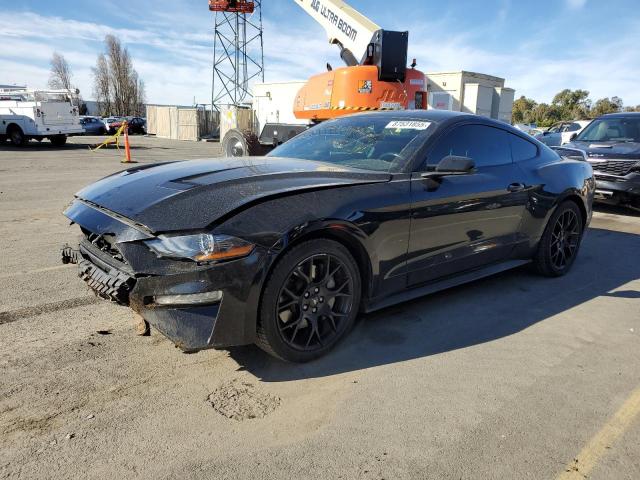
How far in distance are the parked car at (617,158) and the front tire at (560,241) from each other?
3.58 metres

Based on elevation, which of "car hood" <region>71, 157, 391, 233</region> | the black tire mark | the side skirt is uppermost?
"car hood" <region>71, 157, 391, 233</region>

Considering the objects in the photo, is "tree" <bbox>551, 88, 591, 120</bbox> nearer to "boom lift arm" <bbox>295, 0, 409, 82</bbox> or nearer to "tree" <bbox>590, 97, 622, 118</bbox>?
"tree" <bbox>590, 97, 622, 118</bbox>

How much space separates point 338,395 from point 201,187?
4.71ft

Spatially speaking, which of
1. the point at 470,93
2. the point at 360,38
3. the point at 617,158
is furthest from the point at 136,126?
the point at 617,158

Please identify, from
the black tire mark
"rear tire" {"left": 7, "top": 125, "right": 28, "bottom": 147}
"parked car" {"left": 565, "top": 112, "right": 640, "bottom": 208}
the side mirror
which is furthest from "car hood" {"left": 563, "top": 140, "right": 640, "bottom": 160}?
"rear tire" {"left": 7, "top": 125, "right": 28, "bottom": 147}

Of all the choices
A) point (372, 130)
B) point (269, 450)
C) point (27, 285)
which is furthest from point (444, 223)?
point (27, 285)

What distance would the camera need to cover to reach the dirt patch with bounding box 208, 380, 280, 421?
2.57 m

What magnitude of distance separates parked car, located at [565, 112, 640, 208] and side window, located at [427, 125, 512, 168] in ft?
15.0

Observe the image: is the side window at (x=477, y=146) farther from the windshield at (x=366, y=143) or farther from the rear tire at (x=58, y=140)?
the rear tire at (x=58, y=140)

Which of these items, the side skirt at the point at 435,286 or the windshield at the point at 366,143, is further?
the windshield at the point at 366,143

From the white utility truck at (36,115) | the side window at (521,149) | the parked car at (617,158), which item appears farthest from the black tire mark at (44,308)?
the white utility truck at (36,115)

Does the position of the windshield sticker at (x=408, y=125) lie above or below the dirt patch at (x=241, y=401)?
above

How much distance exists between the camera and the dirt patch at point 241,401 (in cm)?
257

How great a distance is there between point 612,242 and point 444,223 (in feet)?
13.9
